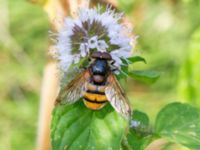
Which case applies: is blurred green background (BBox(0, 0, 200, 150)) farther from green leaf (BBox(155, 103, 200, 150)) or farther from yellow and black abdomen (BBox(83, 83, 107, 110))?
yellow and black abdomen (BBox(83, 83, 107, 110))

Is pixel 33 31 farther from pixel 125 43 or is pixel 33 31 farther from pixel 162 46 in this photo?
pixel 125 43

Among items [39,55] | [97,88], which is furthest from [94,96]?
[39,55]

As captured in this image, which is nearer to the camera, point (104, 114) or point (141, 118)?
point (104, 114)

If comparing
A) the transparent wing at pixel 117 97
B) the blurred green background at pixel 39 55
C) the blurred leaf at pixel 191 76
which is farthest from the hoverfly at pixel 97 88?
the blurred green background at pixel 39 55

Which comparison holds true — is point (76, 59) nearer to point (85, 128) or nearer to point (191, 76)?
point (85, 128)

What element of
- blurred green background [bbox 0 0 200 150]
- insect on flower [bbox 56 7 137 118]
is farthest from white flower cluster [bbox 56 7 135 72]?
blurred green background [bbox 0 0 200 150]

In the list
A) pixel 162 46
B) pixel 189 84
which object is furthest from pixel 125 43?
pixel 162 46
